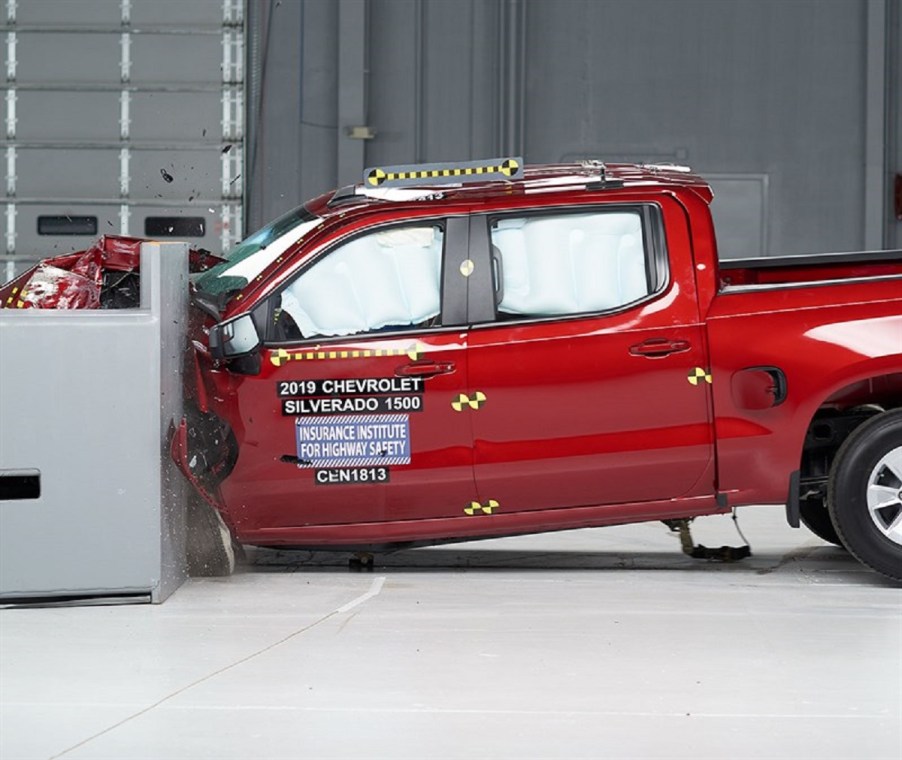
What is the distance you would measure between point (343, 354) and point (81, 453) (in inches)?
45.6

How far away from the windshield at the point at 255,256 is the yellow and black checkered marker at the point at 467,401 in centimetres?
103

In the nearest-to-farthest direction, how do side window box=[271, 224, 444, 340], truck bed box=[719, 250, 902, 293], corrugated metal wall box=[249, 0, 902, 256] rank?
1. side window box=[271, 224, 444, 340]
2. truck bed box=[719, 250, 902, 293]
3. corrugated metal wall box=[249, 0, 902, 256]

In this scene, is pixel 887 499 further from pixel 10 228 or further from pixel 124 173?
pixel 10 228

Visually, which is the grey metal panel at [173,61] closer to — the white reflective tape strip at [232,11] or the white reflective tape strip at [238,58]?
the white reflective tape strip at [238,58]

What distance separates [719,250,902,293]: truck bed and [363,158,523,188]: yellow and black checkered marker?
1250 millimetres

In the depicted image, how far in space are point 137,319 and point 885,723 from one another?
3464 mm

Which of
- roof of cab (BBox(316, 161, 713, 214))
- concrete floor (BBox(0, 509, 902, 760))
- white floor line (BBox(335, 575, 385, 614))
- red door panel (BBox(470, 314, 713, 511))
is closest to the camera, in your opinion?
concrete floor (BBox(0, 509, 902, 760))

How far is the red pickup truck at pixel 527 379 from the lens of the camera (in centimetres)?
727

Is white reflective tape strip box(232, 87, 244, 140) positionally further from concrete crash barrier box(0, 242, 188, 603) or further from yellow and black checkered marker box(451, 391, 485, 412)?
yellow and black checkered marker box(451, 391, 485, 412)

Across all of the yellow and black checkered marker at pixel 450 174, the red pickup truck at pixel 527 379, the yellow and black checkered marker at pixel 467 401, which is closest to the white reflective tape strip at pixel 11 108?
the yellow and black checkered marker at pixel 450 174

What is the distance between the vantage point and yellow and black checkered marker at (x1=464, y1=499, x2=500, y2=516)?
7348mm

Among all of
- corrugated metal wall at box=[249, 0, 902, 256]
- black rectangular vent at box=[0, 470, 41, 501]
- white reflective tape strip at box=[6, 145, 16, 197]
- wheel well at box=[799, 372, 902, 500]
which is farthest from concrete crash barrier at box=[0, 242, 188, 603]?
corrugated metal wall at box=[249, 0, 902, 256]

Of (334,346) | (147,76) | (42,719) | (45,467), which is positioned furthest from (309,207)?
(147,76)

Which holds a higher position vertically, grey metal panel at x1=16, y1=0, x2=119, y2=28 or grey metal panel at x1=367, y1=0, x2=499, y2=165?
grey metal panel at x1=16, y1=0, x2=119, y2=28
